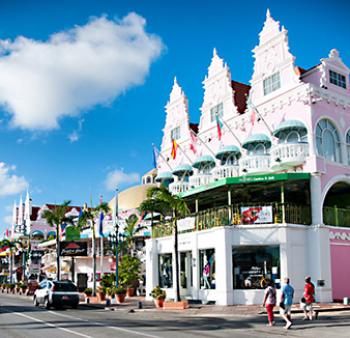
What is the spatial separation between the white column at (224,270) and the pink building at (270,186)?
52mm

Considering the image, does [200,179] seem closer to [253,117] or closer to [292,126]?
[253,117]

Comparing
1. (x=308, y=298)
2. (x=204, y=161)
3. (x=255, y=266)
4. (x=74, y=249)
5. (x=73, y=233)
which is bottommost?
(x=308, y=298)

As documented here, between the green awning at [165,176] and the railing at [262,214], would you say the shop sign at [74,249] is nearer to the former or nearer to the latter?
the green awning at [165,176]

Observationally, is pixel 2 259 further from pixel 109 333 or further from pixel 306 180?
pixel 109 333

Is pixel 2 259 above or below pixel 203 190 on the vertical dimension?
below

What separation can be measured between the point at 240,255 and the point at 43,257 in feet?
141

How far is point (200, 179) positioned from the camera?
3278cm

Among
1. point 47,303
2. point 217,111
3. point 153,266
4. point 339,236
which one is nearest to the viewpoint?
point 47,303

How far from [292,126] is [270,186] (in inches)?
147

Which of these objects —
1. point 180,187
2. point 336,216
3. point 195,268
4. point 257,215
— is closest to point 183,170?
point 180,187

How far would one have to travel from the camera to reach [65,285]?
86.6 feet

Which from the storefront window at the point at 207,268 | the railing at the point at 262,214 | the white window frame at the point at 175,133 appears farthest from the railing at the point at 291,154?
the white window frame at the point at 175,133

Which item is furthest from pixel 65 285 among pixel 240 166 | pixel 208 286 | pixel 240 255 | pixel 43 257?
pixel 43 257

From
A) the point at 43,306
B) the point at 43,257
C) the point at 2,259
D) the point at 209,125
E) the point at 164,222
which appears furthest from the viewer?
the point at 2,259
